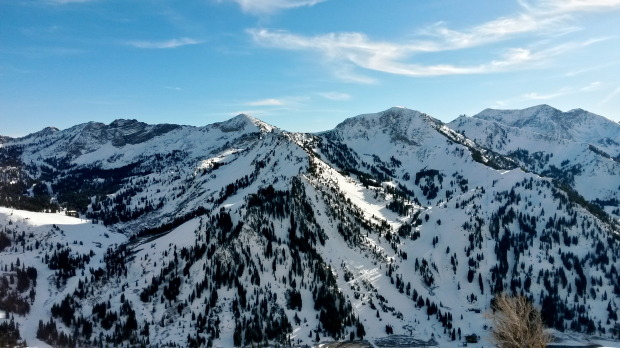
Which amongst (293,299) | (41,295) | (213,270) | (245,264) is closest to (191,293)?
(213,270)

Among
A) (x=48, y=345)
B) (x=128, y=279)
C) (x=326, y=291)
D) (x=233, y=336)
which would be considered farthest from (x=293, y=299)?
(x=48, y=345)

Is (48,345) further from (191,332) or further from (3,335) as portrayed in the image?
(191,332)

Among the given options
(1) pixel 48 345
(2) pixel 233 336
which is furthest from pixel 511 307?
(1) pixel 48 345

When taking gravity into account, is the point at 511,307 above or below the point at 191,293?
above

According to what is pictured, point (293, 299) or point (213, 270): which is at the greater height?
point (213, 270)

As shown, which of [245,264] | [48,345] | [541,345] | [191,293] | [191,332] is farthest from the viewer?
[245,264]

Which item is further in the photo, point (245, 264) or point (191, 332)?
point (245, 264)

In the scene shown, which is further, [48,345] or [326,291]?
[326,291]

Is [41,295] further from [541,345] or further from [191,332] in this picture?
[541,345]

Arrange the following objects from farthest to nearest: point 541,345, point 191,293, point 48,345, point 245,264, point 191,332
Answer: point 245,264
point 191,293
point 191,332
point 48,345
point 541,345

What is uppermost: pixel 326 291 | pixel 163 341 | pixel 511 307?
pixel 511 307
